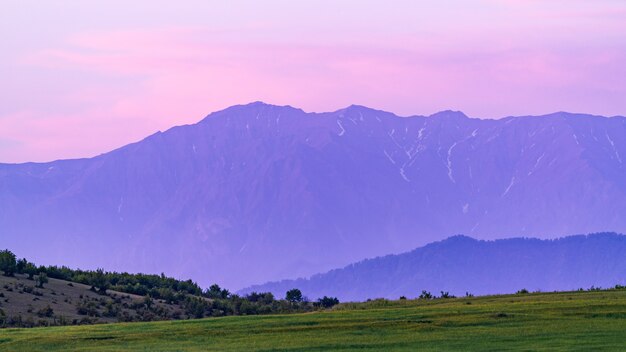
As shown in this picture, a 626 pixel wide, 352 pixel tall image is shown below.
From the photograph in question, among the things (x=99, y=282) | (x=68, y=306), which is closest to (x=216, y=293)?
(x=99, y=282)

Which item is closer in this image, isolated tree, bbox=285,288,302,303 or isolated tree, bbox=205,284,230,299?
isolated tree, bbox=285,288,302,303

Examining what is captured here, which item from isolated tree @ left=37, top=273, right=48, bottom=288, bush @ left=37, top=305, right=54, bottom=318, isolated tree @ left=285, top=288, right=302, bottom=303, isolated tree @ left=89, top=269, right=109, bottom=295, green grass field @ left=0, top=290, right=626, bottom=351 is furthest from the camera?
isolated tree @ left=285, top=288, right=302, bottom=303

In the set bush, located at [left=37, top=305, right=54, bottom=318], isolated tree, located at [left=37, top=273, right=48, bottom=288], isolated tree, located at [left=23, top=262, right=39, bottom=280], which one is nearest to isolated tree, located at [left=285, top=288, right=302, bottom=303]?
isolated tree, located at [left=23, top=262, right=39, bottom=280]

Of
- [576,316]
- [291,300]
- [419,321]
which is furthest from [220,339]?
[291,300]

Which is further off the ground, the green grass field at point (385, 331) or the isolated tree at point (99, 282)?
the isolated tree at point (99, 282)

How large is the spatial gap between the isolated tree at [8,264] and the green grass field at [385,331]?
14654 mm

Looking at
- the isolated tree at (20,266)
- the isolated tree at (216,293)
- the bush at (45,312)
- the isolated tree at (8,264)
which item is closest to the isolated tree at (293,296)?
the isolated tree at (216,293)

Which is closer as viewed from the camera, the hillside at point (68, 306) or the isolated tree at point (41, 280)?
the hillside at point (68, 306)

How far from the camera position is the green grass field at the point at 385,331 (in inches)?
1315

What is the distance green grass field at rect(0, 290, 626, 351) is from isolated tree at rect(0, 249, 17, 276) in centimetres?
1465

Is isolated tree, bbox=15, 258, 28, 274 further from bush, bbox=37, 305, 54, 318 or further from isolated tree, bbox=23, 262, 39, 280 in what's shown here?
bush, bbox=37, 305, 54, 318

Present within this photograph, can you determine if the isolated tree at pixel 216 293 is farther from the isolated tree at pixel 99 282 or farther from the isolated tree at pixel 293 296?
the isolated tree at pixel 99 282

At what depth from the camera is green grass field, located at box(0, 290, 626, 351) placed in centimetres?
3341

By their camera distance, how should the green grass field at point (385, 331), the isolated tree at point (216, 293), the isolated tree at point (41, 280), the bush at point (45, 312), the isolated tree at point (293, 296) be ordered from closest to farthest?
the green grass field at point (385, 331) < the bush at point (45, 312) < the isolated tree at point (41, 280) < the isolated tree at point (293, 296) < the isolated tree at point (216, 293)
